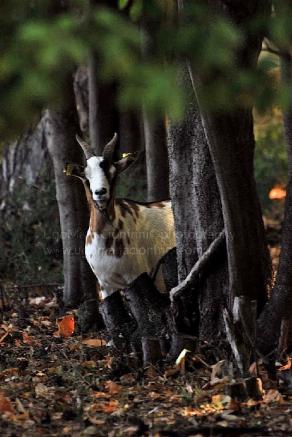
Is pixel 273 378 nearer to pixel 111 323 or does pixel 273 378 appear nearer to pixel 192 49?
pixel 111 323

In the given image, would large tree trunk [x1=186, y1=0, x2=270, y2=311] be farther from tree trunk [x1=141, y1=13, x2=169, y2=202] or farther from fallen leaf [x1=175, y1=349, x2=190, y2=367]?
tree trunk [x1=141, y1=13, x2=169, y2=202]

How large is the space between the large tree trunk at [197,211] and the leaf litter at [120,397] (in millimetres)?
464

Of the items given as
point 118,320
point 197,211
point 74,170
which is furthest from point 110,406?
point 74,170

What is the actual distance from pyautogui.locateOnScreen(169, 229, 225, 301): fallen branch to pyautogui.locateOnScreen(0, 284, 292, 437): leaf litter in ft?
1.91

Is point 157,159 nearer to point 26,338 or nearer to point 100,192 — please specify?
point 100,192

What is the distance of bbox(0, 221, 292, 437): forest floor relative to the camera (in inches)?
233

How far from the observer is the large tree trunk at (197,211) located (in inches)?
306

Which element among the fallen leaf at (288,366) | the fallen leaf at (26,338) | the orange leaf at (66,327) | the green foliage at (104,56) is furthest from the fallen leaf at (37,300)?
the green foliage at (104,56)

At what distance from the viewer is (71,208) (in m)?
10.6

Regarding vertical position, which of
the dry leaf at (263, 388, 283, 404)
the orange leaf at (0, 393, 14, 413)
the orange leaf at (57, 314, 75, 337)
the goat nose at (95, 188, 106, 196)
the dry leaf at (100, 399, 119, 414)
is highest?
the goat nose at (95, 188, 106, 196)

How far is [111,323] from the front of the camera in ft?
28.4

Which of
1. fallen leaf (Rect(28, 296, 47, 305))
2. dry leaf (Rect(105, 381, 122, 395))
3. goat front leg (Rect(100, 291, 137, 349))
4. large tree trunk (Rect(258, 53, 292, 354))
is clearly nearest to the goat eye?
goat front leg (Rect(100, 291, 137, 349))

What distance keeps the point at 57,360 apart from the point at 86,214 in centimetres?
Answer: 274

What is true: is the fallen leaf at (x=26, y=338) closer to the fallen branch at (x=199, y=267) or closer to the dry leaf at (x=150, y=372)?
the fallen branch at (x=199, y=267)
